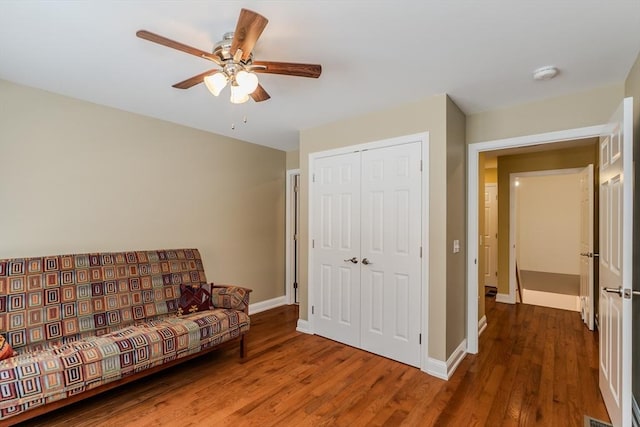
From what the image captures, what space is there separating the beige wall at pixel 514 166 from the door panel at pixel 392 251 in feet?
9.88

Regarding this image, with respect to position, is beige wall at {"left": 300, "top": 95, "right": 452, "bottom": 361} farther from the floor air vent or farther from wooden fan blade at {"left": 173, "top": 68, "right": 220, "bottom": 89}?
wooden fan blade at {"left": 173, "top": 68, "right": 220, "bottom": 89}

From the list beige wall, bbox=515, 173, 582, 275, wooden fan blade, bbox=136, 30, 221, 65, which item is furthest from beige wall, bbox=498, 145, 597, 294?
wooden fan blade, bbox=136, 30, 221, 65

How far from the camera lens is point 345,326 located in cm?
327

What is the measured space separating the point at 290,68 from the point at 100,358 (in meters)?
2.18

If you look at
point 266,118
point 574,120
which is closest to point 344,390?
point 266,118

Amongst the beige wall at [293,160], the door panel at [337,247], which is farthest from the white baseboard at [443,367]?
the beige wall at [293,160]

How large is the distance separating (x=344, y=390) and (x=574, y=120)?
9.48 ft

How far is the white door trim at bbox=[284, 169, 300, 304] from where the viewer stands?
188 inches

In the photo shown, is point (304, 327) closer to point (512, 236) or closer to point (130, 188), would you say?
point (130, 188)

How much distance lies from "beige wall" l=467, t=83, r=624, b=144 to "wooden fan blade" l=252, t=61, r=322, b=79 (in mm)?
2016

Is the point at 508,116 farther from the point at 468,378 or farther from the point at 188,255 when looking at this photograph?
the point at 188,255

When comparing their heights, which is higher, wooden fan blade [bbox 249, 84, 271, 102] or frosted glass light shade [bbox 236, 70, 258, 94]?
wooden fan blade [bbox 249, 84, 271, 102]

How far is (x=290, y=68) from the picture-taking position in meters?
1.79

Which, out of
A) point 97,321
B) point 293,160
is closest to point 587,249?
point 293,160
